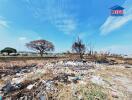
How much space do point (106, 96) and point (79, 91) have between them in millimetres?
621

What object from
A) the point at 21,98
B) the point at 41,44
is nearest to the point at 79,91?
the point at 21,98

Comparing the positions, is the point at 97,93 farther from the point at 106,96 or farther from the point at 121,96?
the point at 121,96

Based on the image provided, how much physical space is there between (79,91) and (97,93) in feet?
1.38

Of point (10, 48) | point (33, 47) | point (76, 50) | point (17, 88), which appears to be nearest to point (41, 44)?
point (33, 47)

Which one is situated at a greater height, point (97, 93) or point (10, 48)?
point (10, 48)

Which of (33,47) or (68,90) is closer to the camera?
(68,90)

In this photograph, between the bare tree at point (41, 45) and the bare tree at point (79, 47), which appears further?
the bare tree at point (41, 45)

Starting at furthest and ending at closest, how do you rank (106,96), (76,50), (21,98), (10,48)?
1. (10,48)
2. (76,50)
3. (21,98)
4. (106,96)

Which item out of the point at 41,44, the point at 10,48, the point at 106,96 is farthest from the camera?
the point at 10,48

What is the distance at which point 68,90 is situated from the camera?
12.2 ft

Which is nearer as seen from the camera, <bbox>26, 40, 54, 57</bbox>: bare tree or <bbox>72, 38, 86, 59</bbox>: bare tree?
<bbox>72, 38, 86, 59</bbox>: bare tree

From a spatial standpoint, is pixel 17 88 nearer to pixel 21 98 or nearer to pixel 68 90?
pixel 21 98

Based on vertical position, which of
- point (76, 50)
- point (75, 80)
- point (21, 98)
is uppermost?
point (76, 50)

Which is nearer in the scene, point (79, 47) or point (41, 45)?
point (79, 47)
